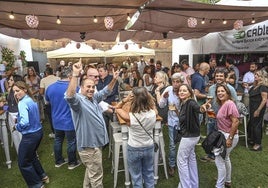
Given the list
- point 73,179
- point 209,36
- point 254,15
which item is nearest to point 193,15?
point 254,15

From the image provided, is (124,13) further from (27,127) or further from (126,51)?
(126,51)

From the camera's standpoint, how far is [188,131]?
2.61 meters

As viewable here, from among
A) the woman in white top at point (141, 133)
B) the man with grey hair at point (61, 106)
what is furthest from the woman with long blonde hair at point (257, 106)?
the man with grey hair at point (61, 106)

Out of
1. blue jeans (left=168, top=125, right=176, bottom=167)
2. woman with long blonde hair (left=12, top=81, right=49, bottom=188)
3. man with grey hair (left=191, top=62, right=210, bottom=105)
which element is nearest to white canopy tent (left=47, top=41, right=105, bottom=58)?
man with grey hair (left=191, top=62, right=210, bottom=105)

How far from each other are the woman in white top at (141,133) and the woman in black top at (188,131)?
385mm

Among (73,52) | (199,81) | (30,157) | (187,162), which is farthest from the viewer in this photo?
(73,52)

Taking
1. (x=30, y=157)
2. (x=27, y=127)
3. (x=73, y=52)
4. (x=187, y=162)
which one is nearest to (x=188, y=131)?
(x=187, y=162)

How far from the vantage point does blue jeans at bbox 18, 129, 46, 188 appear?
2.83m

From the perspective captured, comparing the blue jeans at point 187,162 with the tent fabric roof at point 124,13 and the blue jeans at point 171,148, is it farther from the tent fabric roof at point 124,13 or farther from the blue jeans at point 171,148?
the tent fabric roof at point 124,13

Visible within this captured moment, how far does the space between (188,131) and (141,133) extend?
58 centimetres

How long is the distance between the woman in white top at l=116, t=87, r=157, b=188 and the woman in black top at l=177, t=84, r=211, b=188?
385 millimetres

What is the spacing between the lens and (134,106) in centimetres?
239

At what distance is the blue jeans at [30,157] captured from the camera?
283cm

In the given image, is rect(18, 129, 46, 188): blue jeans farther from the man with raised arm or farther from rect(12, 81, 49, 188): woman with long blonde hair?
the man with raised arm
